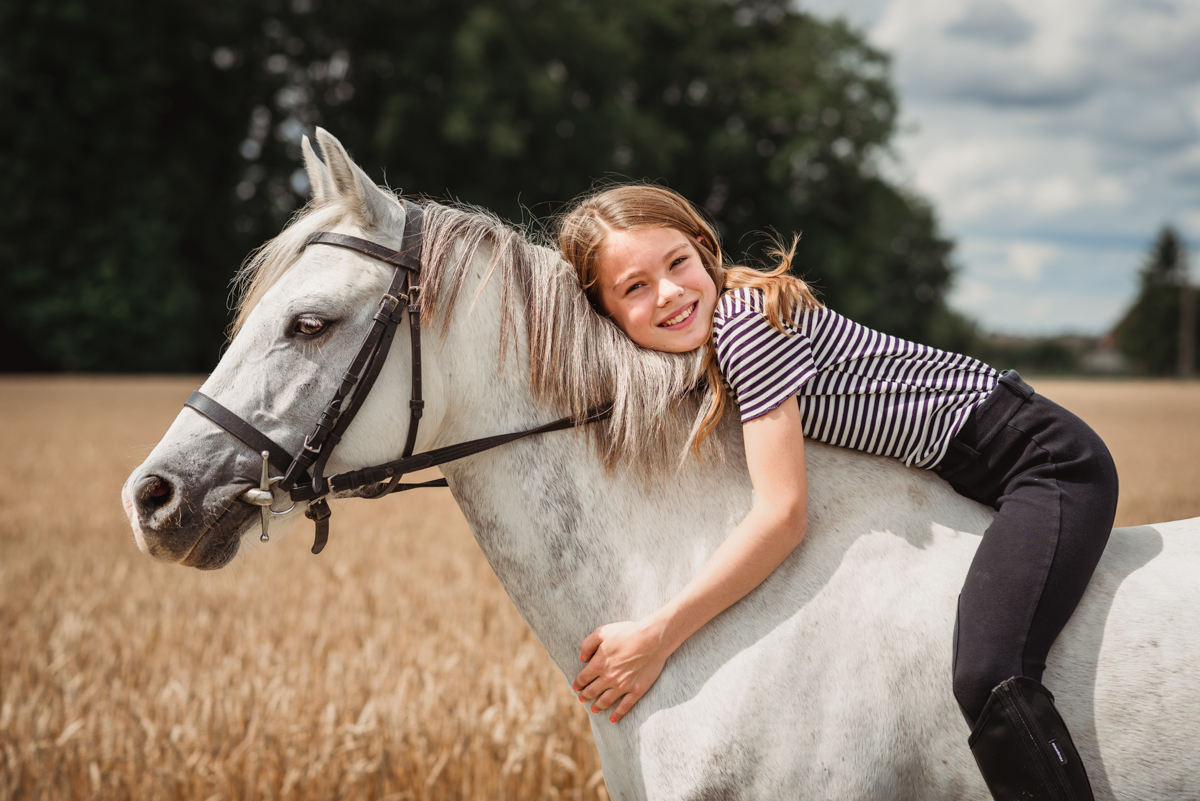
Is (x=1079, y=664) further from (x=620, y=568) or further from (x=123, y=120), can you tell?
(x=123, y=120)

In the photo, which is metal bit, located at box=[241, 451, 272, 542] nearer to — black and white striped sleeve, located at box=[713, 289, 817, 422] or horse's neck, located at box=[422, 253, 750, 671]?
horse's neck, located at box=[422, 253, 750, 671]

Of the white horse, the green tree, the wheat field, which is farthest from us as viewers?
the green tree

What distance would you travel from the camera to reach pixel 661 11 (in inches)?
1569

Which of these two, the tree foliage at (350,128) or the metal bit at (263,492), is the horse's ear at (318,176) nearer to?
the metal bit at (263,492)

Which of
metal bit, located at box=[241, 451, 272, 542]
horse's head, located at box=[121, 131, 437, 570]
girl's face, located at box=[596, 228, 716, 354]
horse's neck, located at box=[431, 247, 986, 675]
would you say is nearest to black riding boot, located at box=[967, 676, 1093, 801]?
horse's neck, located at box=[431, 247, 986, 675]

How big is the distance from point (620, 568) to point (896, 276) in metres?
81.1

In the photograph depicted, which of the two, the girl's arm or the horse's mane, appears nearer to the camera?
the girl's arm

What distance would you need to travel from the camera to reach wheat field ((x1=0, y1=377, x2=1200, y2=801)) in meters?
3.74

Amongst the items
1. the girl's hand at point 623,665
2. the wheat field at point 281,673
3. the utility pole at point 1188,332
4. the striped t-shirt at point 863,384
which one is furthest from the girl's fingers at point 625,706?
the utility pole at point 1188,332

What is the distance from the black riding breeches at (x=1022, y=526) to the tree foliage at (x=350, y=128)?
31.6 meters

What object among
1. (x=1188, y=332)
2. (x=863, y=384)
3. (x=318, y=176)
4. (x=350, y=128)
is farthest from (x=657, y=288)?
(x=1188, y=332)

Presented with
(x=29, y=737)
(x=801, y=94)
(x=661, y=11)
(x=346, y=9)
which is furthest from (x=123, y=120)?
(x=29, y=737)

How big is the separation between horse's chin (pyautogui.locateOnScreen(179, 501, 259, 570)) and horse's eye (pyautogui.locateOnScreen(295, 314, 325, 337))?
1.63 feet

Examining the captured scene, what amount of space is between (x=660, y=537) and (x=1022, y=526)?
99cm
